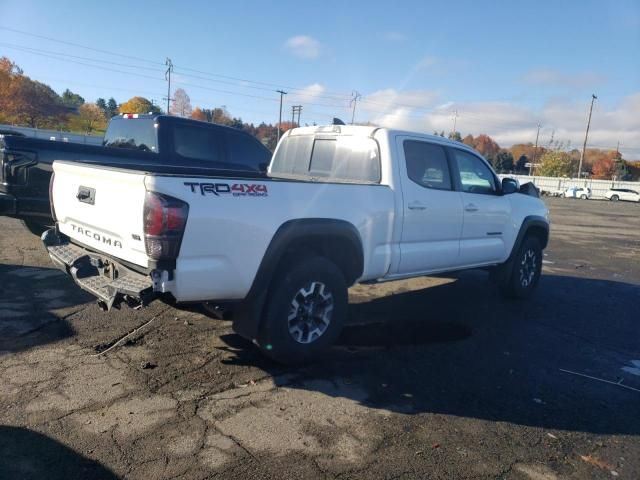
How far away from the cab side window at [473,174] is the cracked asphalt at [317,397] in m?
1.56

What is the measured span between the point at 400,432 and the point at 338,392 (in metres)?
0.66

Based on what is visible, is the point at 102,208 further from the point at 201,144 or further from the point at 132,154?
the point at 201,144

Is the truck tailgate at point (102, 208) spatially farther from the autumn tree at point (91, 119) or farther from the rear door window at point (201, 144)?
the autumn tree at point (91, 119)

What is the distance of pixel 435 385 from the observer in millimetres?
4094

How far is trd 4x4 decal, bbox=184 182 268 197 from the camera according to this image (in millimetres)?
3367

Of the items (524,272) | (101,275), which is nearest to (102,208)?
(101,275)

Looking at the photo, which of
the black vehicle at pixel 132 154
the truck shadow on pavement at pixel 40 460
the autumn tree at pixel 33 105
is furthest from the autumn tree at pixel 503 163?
the truck shadow on pavement at pixel 40 460

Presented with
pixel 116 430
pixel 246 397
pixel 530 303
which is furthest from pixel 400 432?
pixel 530 303

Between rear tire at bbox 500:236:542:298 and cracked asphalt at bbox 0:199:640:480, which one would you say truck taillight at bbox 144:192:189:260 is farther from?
rear tire at bbox 500:236:542:298

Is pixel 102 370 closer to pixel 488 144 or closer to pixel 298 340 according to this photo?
pixel 298 340

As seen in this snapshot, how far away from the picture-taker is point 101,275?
3.96 metres

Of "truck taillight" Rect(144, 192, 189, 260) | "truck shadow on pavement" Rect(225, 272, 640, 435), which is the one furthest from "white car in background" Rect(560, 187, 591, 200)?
"truck taillight" Rect(144, 192, 189, 260)

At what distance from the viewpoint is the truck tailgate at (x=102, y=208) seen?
343 cm

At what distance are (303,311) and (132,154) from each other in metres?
4.23
